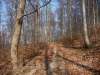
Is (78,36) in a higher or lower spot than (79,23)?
lower

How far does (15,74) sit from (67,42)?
1511 centimetres

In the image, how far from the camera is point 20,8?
784 centimetres

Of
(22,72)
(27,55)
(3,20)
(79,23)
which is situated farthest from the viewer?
(79,23)

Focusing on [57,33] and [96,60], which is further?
[57,33]

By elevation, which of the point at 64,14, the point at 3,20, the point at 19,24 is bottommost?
the point at 19,24

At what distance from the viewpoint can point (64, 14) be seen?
133ft

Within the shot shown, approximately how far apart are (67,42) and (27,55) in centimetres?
960

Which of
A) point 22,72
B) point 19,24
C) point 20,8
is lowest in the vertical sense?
point 22,72

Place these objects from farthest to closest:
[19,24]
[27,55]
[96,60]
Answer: [27,55] → [96,60] → [19,24]

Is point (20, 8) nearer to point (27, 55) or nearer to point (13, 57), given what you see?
Result: point (13, 57)

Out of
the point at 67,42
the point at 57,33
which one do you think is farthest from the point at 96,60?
the point at 57,33

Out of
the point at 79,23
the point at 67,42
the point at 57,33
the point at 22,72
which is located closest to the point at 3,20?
the point at 67,42

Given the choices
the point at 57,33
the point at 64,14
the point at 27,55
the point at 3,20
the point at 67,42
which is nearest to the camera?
the point at 27,55

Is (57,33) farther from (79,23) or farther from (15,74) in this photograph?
(15,74)
